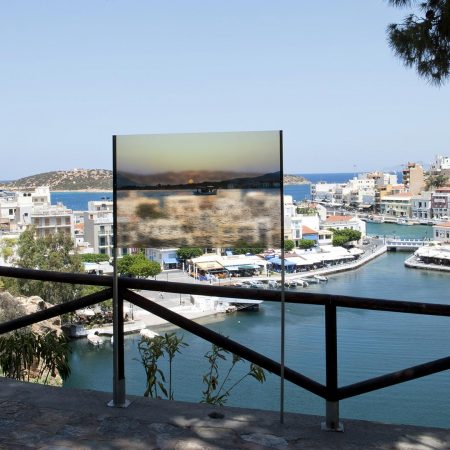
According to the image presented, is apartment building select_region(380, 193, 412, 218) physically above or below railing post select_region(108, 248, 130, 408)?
above

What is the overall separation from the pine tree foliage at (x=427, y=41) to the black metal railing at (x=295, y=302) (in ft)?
5.32

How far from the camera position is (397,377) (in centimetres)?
163

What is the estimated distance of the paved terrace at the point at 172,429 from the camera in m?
1.59

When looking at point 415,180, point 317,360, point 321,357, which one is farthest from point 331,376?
point 415,180

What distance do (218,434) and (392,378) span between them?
20.2 inches

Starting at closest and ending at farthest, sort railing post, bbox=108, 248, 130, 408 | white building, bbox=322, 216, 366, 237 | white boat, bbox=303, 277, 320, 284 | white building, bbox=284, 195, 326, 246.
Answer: railing post, bbox=108, 248, 130, 408, white boat, bbox=303, 277, 320, 284, white building, bbox=284, 195, 326, 246, white building, bbox=322, 216, 366, 237

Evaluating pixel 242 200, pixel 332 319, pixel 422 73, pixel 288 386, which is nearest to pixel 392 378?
pixel 332 319

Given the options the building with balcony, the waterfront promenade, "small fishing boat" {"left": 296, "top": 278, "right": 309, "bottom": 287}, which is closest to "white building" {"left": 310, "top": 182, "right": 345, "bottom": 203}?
the waterfront promenade

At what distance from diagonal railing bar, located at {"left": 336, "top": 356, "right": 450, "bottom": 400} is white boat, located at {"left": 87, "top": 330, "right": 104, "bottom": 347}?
1501cm

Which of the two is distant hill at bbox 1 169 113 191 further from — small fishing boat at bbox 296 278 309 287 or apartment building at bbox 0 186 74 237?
small fishing boat at bbox 296 278 309 287

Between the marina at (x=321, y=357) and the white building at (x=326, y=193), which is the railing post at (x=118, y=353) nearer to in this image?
the marina at (x=321, y=357)

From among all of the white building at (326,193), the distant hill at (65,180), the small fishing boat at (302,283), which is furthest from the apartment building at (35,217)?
the white building at (326,193)

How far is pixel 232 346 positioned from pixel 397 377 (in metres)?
0.48

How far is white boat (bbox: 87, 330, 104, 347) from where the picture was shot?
1608 centimetres
